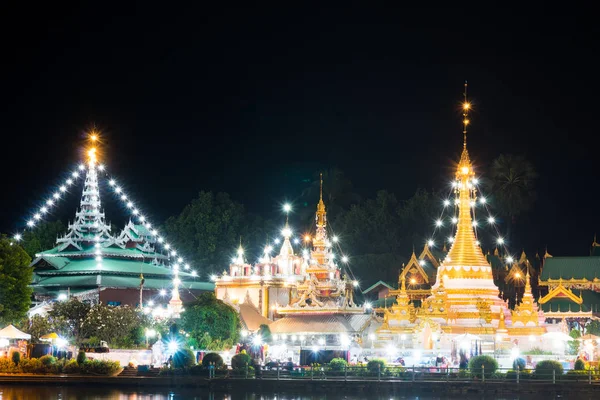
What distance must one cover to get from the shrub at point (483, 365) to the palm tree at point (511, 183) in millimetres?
43564

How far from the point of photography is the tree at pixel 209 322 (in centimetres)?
5581

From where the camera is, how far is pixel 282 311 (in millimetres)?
58125

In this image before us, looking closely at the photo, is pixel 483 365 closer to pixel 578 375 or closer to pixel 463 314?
pixel 578 375

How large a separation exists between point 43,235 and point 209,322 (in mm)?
35502

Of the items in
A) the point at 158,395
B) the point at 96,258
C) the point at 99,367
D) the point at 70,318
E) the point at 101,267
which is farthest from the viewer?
the point at 96,258

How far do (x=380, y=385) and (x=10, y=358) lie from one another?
1681cm

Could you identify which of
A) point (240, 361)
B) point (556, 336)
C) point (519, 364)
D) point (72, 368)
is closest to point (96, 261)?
point (72, 368)

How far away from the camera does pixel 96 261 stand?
76688 millimetres

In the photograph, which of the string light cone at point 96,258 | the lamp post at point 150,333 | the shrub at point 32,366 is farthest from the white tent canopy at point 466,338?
the string light cone at point 96,258

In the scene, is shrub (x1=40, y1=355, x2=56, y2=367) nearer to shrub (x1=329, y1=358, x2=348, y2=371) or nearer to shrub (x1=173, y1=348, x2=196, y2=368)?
shrub (x1=173, y1=348, x2=196, y2=368)

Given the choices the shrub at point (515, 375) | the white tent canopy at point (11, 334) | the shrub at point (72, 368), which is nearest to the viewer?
the shrub at point (515, 375)

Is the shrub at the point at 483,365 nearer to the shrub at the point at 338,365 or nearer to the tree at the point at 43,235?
the shrub at the point at 338,365

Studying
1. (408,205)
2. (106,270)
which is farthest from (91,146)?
(408,205)

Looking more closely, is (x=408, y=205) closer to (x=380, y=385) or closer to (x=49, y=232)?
(x=49, y=232)
